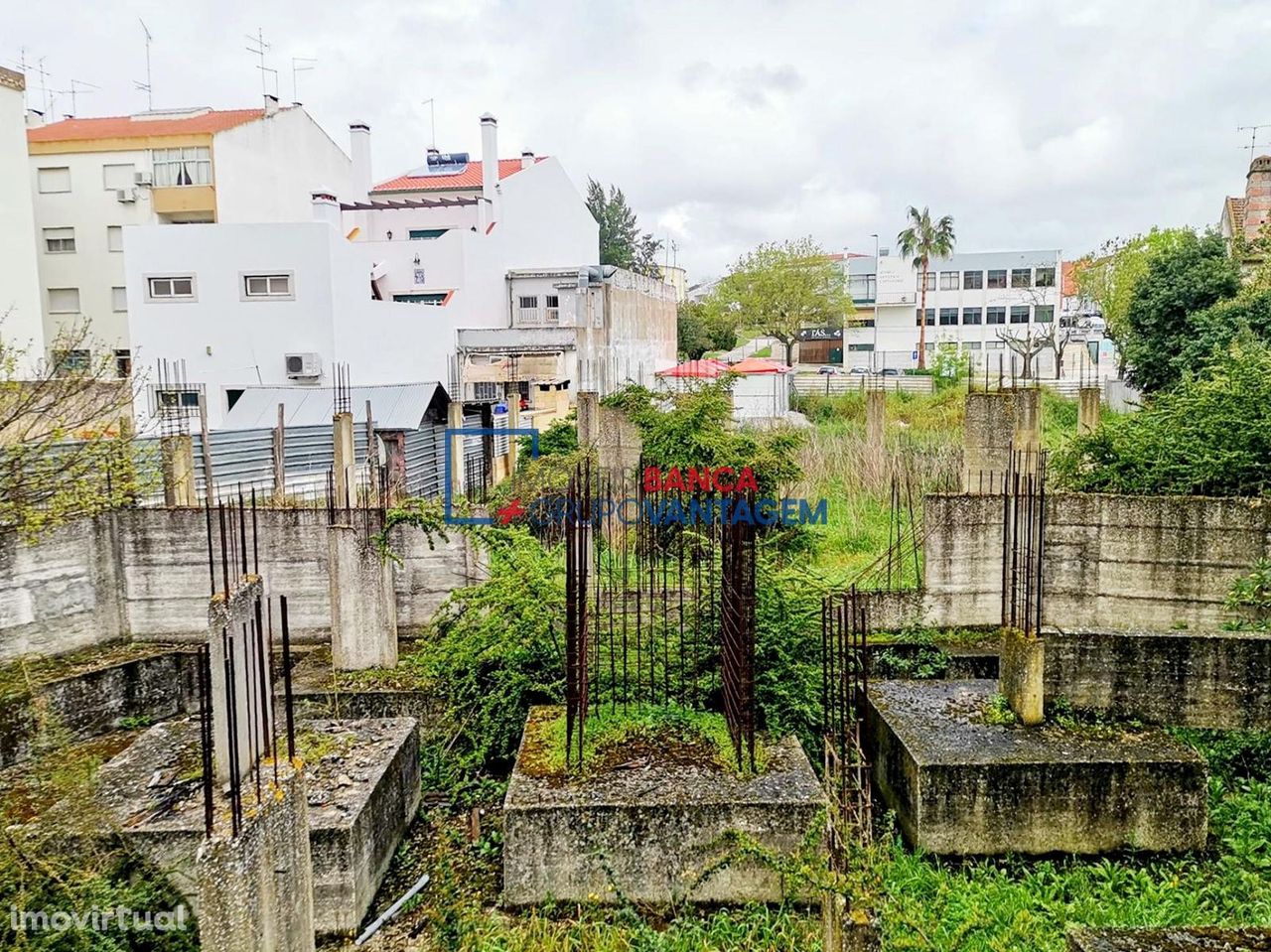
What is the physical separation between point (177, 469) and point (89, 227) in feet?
64.3

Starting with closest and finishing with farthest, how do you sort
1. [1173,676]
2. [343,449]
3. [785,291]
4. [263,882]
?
[263,882] < [1173,676] < [343,449] < [785,291]

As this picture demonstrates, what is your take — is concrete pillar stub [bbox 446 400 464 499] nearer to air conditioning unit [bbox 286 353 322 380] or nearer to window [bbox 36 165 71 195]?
air conditioning unit [bbox 286 353 322 380]

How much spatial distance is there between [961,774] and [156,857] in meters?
4.64

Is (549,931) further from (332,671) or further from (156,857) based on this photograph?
(332,671)

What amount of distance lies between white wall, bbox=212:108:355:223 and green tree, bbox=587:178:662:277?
22.0 metres

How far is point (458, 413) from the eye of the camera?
47.3 feet

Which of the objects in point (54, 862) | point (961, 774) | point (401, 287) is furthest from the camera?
point (401, 287)

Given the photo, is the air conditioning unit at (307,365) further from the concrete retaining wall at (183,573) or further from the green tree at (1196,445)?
the green tree at (1196,445)

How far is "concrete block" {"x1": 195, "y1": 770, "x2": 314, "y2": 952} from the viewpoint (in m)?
3.15

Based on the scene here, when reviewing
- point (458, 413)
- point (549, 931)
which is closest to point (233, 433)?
point (458, 413)

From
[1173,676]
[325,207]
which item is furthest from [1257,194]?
[325,207]

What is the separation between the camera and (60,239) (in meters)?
24.3

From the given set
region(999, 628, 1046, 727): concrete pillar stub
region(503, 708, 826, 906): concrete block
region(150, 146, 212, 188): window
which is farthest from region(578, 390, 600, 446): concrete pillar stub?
region(150, 146, 212, 188): window

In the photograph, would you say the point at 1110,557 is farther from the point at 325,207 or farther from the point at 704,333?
the point at 704,333
